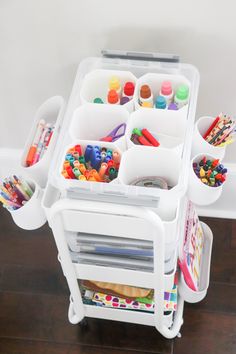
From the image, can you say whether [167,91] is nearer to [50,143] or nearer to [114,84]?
[114,84]

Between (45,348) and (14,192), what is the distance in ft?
1.94

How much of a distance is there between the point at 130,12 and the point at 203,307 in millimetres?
936

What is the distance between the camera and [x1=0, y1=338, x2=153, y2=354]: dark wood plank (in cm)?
155

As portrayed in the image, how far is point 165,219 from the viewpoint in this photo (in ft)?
3.61

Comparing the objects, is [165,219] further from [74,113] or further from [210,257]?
[210,257]

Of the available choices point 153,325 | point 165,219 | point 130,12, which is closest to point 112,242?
point 165,219

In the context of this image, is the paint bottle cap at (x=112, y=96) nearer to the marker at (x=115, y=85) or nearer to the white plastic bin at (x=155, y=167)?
the marker at (x=115, y=85)

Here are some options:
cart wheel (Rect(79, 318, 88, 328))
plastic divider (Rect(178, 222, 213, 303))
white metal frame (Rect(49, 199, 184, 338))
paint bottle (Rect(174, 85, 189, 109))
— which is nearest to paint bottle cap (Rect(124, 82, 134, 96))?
paint bottle (Rect(174, 85, 189, 109))

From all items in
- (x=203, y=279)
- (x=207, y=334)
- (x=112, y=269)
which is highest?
(x=112, y=269)

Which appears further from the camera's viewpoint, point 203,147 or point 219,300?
point 219,300

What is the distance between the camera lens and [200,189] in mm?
1163

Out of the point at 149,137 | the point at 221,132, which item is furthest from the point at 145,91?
the point at 221,132

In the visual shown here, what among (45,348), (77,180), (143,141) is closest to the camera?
(77,180)

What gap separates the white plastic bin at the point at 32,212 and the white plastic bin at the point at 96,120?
0.17 metres
